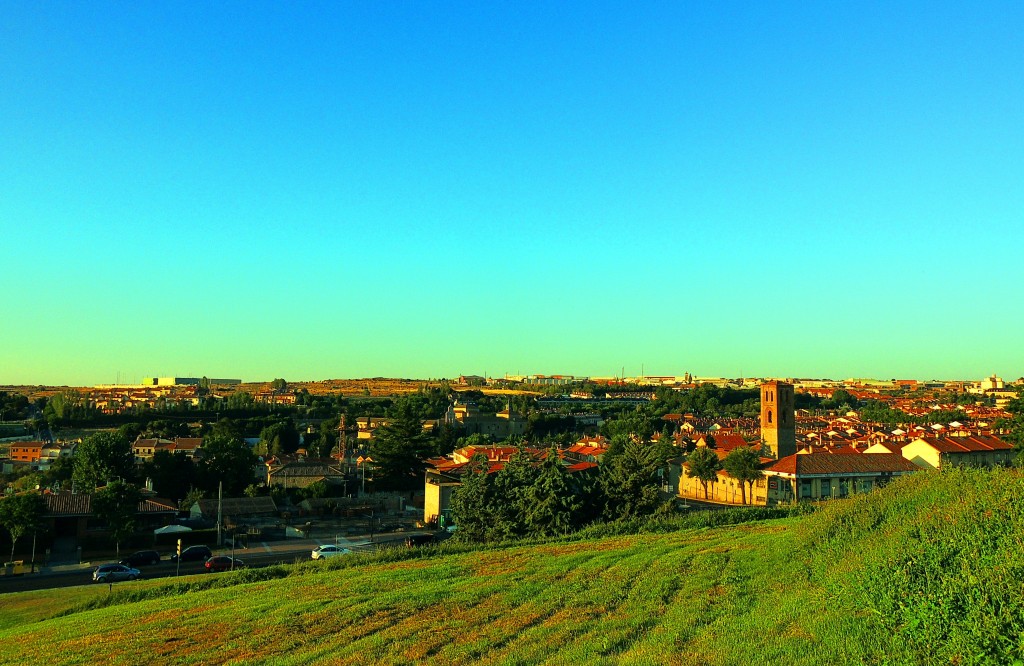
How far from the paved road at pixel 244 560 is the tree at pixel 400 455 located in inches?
505

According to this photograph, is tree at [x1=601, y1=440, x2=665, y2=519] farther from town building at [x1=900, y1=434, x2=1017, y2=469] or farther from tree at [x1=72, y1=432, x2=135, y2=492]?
town building at [x1=900, y1=434, x2=1017, y2=469]

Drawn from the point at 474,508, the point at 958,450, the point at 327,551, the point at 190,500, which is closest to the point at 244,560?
the point at 327,551

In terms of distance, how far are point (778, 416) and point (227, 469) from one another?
3745 cm

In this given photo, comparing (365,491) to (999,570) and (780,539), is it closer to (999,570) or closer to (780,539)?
(780,539)

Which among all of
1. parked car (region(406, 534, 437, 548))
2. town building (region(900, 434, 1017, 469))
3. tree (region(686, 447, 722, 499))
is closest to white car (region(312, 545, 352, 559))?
parked car (region(406, 534, 437, 548))

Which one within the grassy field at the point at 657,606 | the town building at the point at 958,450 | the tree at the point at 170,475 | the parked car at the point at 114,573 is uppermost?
the grassy field at the point at 657,606

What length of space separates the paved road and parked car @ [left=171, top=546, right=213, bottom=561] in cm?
44

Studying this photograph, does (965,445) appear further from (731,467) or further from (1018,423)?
(731,467)

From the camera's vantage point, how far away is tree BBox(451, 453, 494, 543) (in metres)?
25.3

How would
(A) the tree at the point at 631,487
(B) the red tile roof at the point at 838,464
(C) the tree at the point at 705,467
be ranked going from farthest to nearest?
(C) the tree at the point at 705,467, (B) the red tile roof at the point at 838,464, (A) the tree at the point at 631,487

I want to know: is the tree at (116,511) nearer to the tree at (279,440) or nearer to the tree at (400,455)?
the tree at (400,455)

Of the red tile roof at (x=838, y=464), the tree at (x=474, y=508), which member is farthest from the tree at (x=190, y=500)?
the red tile roof at (x=838, y=464)

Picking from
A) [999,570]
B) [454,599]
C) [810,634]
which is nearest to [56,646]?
[454,599]

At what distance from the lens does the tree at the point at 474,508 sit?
995 inches
